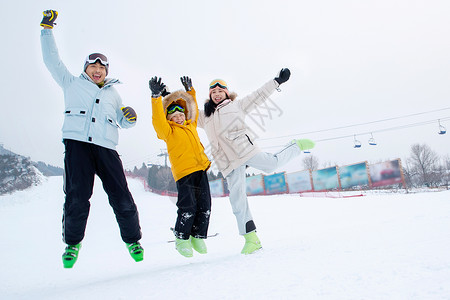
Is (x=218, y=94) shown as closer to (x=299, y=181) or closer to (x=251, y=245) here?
(x=251, y=245)

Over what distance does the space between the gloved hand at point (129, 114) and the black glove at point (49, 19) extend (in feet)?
3.13

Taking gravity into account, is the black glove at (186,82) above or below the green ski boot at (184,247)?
above

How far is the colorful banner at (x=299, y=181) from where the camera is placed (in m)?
22.4

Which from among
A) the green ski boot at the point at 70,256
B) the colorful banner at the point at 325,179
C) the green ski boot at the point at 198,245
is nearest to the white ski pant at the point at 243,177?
the green ski boot at the point at 198,245

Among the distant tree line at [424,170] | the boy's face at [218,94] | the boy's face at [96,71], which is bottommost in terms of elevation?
the distant tree line at [424,170]

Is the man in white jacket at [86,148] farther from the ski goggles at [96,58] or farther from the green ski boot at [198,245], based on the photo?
the green ski boot at [198,245]

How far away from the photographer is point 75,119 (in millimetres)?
2398

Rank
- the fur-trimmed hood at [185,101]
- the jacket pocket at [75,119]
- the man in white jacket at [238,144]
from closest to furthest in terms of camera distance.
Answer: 1. the jacket pocket at [75,119]
2. the man in white jacket at [238,144]
3. the fur-trimmed hood at [185,101]

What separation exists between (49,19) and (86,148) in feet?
3.96

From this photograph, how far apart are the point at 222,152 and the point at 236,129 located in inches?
12.3

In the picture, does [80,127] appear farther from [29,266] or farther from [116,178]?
[29,266]

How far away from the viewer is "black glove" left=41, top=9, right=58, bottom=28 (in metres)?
2.40

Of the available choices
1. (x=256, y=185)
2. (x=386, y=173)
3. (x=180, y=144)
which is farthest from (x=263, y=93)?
(x=256, y=185)

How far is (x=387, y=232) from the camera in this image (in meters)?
2.22
